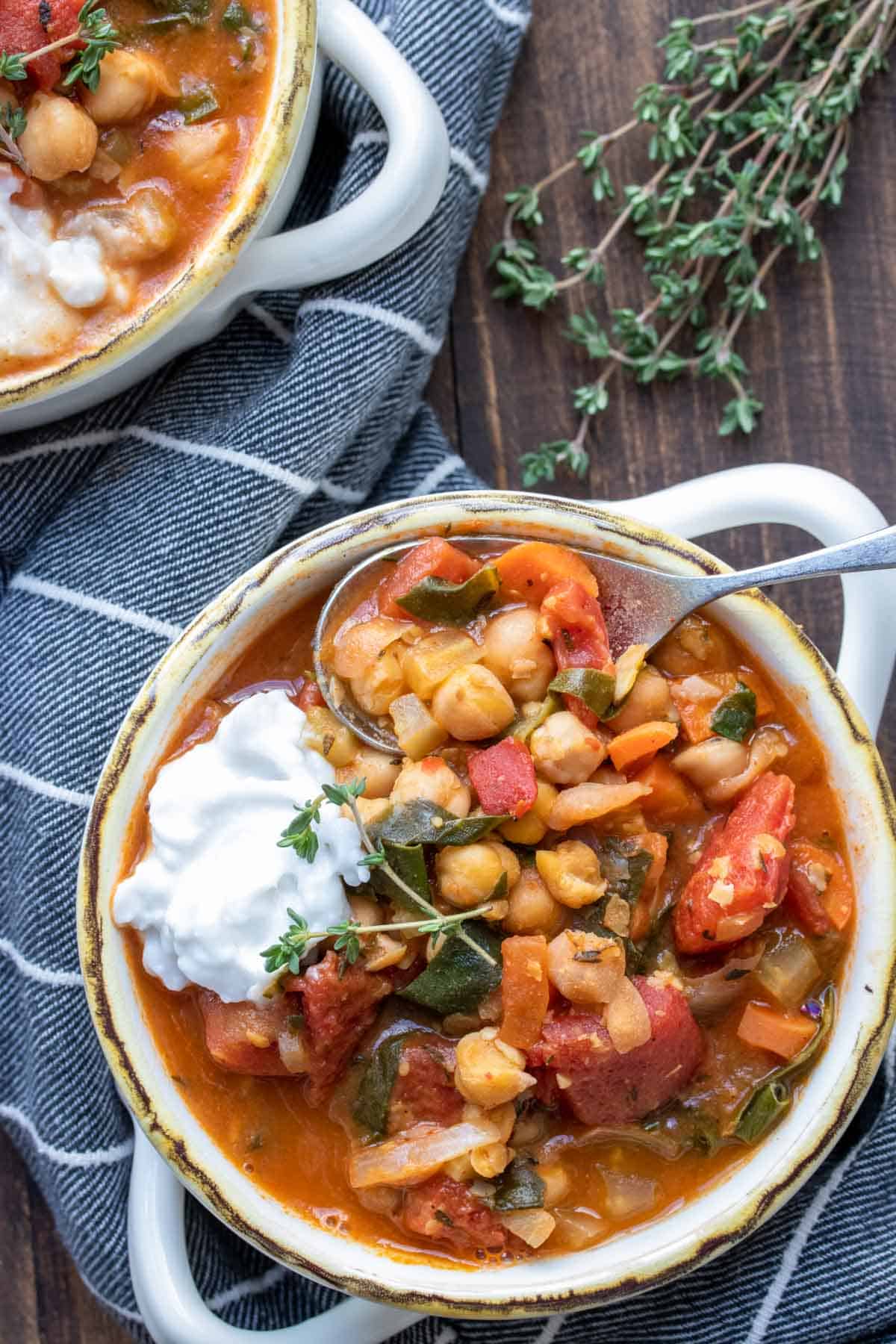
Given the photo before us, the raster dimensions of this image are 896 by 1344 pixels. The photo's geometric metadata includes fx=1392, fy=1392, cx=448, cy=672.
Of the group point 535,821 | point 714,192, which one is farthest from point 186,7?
point 535,821

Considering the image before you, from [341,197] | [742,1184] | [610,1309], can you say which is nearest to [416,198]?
[341,197]

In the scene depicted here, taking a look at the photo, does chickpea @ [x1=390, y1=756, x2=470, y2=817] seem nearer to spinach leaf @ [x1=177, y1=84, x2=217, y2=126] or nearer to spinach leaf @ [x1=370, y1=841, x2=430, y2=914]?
spinach leaf @ [x1=370, y1=841, x2=430, y2=914]

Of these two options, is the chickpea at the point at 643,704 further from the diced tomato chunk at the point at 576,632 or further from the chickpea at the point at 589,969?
the chickpea at the point at 589,969

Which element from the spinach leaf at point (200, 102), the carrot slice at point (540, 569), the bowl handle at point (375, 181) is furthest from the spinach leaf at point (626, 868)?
the spinach leaf at point (200, 102)

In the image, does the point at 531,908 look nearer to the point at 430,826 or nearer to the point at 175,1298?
the point at 430,826

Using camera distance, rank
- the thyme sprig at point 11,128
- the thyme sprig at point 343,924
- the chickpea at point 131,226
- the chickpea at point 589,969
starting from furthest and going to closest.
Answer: the chickpea at point 131,226
the thyme sprig at point 11,128
the chickpea at point 589,969
the thyme sprig at point 343,924

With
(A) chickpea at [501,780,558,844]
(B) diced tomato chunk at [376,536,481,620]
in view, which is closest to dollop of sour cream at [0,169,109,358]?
(B) diced tomato chunk at [376,536,481,620]
